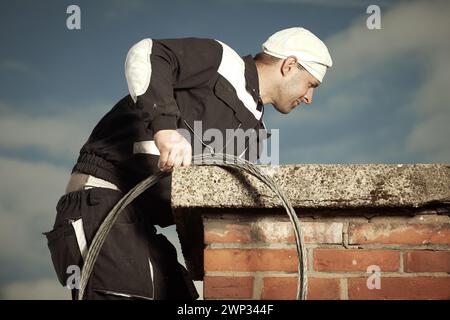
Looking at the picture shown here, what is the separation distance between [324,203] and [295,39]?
1.16m

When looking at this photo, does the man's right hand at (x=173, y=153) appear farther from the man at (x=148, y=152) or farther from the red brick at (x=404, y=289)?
the red brick at (x=404, y=289)

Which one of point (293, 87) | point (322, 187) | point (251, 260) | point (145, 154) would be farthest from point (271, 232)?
point (293, 87)

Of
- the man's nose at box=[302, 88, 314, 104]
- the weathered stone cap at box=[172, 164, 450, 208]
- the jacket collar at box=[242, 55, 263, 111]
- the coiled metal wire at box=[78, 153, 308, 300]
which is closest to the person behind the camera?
the coiled metal wire at box=[78, 153, 308, 300]

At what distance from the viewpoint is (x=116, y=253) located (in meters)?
2.20

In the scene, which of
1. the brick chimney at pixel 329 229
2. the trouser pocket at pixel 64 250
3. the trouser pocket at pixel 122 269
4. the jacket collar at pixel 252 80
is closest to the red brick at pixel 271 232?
the brick chimney at pixel 329 229

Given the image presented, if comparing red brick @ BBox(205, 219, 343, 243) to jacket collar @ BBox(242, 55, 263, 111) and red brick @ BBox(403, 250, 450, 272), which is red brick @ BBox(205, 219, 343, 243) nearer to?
red brick @ BBox(403, 250, 450, 272)

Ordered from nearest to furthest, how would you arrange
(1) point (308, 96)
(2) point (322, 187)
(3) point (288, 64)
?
(2) point (322, 187)
(3) point (288, 64)
(1) point (308, 96)

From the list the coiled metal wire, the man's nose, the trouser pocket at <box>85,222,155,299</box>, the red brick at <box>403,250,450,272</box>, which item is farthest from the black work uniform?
the red brick at <box>403,250,450,272</box>

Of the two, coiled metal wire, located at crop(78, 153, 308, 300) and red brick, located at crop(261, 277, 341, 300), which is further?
red brick, located at crop(261, 277, 341, 300)

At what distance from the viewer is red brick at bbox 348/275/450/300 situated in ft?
6.45

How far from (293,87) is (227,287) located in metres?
1.22

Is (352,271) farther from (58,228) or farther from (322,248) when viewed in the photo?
(58,228)

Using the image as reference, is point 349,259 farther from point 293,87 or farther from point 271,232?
point 293,87

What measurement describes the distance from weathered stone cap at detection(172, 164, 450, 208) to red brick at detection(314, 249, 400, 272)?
16 centimetres
